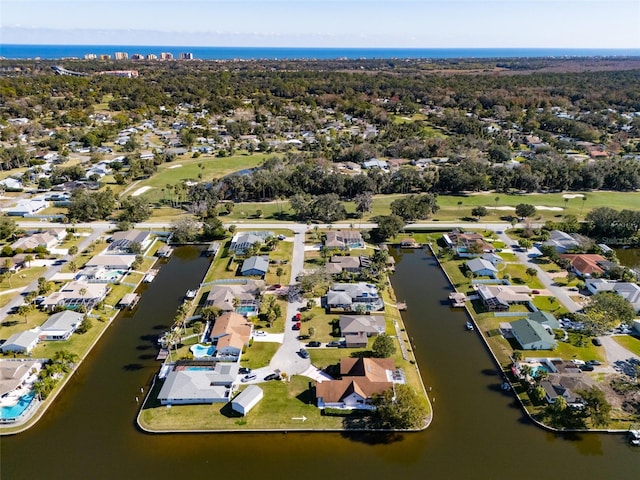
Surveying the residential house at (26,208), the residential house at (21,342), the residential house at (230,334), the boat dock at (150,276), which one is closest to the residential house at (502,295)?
the residential house at (230,334)

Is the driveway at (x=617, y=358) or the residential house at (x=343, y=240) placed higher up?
the residential house at (x=343, y=240)

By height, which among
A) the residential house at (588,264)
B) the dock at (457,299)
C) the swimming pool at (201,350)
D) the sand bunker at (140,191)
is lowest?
the swimming pool at (201,350)

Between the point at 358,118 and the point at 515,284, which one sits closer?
the point at 515,284

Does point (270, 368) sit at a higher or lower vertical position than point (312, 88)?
lower

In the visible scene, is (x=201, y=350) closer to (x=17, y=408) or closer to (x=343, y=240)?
(x=17, y=408)

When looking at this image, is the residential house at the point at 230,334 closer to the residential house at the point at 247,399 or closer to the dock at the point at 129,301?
the residential house at the point at 247,399

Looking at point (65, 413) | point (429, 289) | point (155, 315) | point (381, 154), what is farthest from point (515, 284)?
point (381, 154)

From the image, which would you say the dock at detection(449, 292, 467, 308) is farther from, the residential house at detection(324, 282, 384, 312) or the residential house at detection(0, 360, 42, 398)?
the residential house at detection(0, 360, 42, 398)

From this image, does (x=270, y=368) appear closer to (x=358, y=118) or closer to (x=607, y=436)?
(x=607, y=436)
